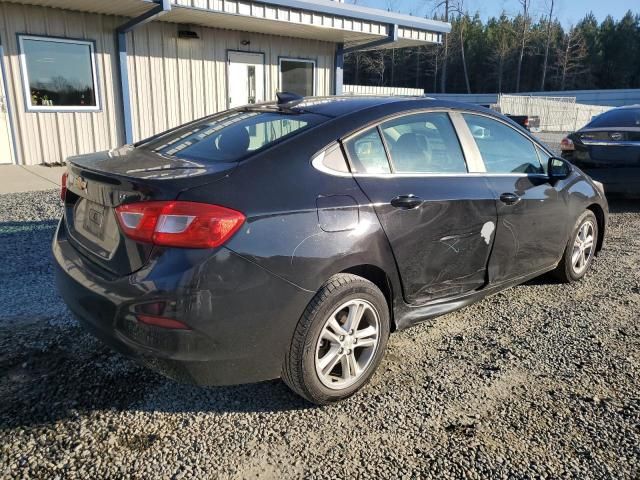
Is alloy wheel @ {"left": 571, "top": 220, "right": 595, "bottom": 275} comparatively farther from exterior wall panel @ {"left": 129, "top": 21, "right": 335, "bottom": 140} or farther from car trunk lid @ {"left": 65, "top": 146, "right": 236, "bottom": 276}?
exterior wall panel @ {"left": 129, "top": 21, "right": 335, "bottom": 140}

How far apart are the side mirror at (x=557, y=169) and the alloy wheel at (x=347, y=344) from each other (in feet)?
6.95

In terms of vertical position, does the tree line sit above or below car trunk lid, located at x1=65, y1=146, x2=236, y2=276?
above

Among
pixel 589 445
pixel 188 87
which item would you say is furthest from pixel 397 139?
pixel 188 87

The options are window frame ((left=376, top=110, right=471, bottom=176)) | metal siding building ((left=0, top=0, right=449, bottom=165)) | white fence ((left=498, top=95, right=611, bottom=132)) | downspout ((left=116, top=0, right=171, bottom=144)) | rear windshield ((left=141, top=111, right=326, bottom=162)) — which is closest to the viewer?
rear windshield ((left=141, top=111, right=326, bottom=162))

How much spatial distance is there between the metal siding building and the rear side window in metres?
7.48

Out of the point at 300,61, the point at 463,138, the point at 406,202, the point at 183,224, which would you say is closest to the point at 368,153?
the point at 406,202

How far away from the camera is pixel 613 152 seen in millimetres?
7051

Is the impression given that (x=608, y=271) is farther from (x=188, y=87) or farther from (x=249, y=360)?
(x=188, y=87)

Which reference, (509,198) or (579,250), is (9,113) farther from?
(579,250)

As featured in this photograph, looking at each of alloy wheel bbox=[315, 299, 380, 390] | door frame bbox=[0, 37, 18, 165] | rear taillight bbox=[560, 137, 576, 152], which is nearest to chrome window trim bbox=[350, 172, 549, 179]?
alloy wheel bbox=[315, 299, 380, 390]

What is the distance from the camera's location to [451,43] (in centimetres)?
6581

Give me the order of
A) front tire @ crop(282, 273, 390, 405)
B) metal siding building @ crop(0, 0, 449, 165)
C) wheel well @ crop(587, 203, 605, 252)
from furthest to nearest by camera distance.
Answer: metal siding building @ crop(0, 0, 449, 165), wheel well @ crop(587, 203, 605, 252), front tire @ crop(282, 273, 390, 405)

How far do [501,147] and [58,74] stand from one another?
893 cm

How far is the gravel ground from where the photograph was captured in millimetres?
2213
